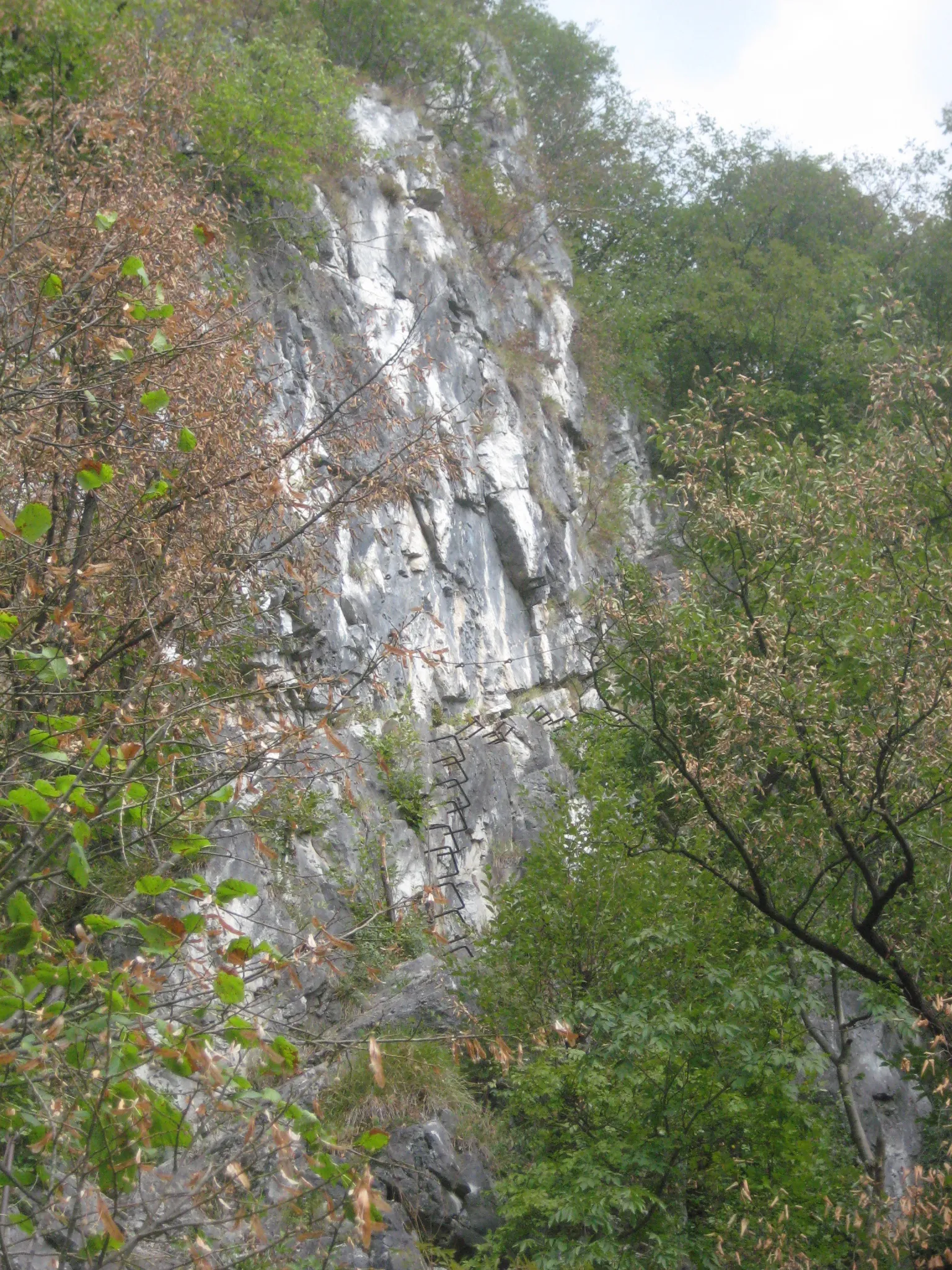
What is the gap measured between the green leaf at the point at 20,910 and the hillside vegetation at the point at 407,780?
0.15ft

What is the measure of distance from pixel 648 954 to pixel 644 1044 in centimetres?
140

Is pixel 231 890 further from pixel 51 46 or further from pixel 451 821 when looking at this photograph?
pixel 51 46

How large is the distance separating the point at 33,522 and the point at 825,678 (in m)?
6.03

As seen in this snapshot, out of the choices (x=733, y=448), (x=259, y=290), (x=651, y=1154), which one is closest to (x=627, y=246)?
(x=259, y=290)

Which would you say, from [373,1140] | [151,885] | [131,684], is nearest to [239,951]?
[151,885]

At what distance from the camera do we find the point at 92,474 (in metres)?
3.87

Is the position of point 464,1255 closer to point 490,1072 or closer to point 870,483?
point 490,1072

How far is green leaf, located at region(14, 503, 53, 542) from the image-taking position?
3.47m

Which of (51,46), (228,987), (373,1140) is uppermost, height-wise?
(51,46)

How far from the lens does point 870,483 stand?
8.00 meters

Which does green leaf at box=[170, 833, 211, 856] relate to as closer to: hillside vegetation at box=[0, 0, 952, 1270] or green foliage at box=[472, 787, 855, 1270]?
hillside vegetation at box=[0, 0, 952, 1270]

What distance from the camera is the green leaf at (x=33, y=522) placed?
3469 millimetres

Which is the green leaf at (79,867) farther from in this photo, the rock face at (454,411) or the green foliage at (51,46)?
the green foliage at (51,46)

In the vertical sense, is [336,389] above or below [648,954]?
above
